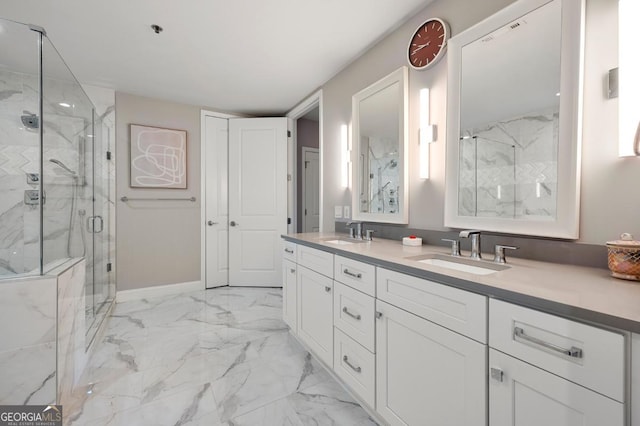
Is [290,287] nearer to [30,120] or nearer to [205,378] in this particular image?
[205,378]

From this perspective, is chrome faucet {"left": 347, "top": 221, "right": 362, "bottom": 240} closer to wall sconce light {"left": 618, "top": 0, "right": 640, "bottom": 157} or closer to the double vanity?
the double vanity

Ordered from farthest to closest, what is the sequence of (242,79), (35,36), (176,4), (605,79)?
(242,79) < (176,4) < (35,36) < (605,79)

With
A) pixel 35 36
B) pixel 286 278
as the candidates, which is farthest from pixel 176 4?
pixel 286 278

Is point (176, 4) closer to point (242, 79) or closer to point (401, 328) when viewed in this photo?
point (242, 79)

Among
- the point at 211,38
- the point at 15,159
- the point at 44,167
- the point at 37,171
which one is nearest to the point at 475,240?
the point at 211,38

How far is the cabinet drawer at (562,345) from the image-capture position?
64 cm

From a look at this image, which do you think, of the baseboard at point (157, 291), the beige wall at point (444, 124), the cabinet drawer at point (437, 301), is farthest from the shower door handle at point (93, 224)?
the cabinet drawer at point (437, 301)

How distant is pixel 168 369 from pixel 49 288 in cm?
90

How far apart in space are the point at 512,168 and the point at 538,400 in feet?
3.26

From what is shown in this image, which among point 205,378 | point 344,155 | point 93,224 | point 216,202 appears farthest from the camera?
point 216,202

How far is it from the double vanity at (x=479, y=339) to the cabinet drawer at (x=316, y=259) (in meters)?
0.03

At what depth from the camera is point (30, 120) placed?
204 centimetres

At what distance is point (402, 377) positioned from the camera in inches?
47.3

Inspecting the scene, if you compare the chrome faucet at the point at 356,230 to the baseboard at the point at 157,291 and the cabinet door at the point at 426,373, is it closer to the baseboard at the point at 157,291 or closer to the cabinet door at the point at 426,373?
the cabinet door at the point at 426,373
